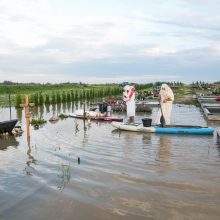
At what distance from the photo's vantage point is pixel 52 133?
63.0ft

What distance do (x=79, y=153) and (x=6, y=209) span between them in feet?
19.3

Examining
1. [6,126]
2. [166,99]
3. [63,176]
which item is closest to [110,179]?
[63,176]

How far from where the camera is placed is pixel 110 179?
9969 millimetres

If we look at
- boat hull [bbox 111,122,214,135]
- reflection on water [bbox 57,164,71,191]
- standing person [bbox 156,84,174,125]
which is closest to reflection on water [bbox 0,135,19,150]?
reflection on water [bbox 57,164,71,191]

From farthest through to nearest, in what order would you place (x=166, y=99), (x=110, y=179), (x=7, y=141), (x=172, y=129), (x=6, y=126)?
(x=166, y=99) < (x=172, y=129) < (x=6, y=126) < (x=7, y=141) < (x=110, y=179)

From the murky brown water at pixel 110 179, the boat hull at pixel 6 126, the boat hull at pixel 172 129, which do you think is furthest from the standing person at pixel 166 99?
the boat hull at pixel 6 126

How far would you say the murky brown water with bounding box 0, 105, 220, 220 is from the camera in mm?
7656

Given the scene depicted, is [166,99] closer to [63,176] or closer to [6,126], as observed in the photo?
[6,126]

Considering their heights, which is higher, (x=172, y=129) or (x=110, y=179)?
Answer: (x=172, y=129)

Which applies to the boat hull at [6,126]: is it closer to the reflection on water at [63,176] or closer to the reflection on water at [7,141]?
the reflection on water at [7,141]

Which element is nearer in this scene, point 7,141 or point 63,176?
point 63,176

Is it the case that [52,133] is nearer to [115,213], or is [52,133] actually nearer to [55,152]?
[55,152]

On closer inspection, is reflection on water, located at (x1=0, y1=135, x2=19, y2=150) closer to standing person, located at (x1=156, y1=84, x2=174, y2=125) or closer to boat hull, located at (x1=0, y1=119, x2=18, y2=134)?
boat hull, located at (x1=0, y1=119, x2=18, y2=134)

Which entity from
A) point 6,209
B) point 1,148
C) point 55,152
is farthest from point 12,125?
point 6,209
